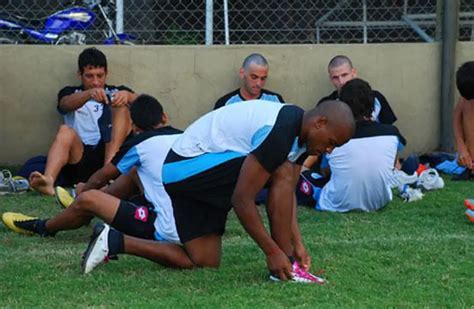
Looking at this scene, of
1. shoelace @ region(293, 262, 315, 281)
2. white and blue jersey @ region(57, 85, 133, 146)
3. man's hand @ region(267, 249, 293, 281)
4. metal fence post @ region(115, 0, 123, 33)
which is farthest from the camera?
metal fence post @ region(115, 0, 123, 33)

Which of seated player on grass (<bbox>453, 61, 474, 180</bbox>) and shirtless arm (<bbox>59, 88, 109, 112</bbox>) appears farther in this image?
seated player on grass (<bbox>453, 61, 474, 180</bbox>)

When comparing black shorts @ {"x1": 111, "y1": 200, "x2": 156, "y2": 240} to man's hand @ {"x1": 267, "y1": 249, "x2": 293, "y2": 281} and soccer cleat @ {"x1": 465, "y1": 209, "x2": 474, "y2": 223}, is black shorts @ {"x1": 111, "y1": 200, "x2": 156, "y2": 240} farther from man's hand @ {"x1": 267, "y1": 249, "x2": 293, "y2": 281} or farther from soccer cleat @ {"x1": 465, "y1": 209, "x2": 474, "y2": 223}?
soccer cleat @ {"x1": 465, "y1": 209, "x2": 474, "y2": 223}

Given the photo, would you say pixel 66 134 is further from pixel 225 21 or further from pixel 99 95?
pixel 225 21

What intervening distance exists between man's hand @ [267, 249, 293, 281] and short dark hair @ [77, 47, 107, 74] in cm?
445

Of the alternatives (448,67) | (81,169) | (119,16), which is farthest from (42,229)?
(448,67)

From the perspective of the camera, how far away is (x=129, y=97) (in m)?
8.91

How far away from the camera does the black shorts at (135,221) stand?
19.5 ft

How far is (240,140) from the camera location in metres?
5.22

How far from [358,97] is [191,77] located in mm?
2750

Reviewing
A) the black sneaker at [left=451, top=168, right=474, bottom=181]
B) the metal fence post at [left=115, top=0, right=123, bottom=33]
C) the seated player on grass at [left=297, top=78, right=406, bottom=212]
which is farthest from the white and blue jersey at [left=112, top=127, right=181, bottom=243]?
the metal fence post at [left=115, top=0, right=123, bottom=33]

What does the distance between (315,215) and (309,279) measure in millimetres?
2325

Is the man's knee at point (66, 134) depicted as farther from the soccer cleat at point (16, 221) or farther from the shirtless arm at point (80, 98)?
the soccer cleat at point (16, 221)

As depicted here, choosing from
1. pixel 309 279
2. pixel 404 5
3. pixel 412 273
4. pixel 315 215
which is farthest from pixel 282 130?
pixel 404 5

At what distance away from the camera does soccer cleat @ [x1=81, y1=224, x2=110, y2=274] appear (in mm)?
5469
